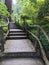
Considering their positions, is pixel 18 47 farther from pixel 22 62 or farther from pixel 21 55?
pixel 22 62

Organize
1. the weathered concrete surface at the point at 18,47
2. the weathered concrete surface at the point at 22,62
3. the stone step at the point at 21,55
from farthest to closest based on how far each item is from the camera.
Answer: the weathered concrete surface at the point at 18,47 < the stone step at the point at 21,55 < the weathered concrete surface at the point at 22,62

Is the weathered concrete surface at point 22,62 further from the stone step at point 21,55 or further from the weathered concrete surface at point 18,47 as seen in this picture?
the weathered concrete surface at point 18,47

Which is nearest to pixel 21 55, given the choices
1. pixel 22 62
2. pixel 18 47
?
pixel 22 62

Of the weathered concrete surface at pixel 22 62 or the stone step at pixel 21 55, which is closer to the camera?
the weathered concrete surface at pixel 22 62

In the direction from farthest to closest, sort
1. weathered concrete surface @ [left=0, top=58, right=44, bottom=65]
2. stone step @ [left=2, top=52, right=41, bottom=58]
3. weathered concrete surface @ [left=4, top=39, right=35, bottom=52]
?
1. weathered concrete surface @ [left=4, top=39, right=35, bottom=52]
2. stone step @ [left=2, top=52, right=41, bottom=58]
3. weathered concrete surface @ [left=0, top=58, right=44, bottom=65]

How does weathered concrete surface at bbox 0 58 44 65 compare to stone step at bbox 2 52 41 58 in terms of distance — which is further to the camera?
stone step at bbox 2 52 41 58

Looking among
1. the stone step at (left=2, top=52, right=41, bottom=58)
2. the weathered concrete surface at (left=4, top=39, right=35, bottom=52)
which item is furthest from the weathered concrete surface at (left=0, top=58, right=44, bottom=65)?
the weathered concrete surface at (left=4, top=39, right=35, bottom=52)

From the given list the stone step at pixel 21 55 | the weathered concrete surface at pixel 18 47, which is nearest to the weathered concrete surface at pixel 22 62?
the stone step at pixel 21 55

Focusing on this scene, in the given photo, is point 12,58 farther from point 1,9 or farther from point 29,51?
point 1,9

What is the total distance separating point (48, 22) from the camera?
9211 mm

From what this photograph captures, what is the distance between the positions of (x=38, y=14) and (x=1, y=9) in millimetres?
2316

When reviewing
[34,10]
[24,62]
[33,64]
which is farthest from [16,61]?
[34,10]

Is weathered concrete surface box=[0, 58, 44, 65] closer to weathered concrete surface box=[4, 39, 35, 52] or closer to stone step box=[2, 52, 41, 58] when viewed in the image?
stone step box=[2, 52, 41, 58]

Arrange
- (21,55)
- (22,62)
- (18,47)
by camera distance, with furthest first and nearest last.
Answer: (18,47), (21,55), (22,62)
